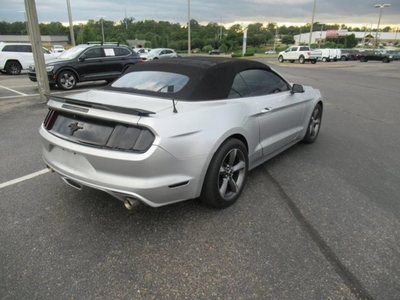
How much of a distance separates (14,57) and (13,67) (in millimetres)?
591

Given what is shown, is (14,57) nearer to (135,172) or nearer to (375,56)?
(135,172)

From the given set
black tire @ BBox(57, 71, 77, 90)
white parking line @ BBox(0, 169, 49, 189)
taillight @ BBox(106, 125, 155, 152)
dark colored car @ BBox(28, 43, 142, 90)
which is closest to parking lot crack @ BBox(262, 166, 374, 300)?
taillight @ BBox(106, 125, 155, 152)

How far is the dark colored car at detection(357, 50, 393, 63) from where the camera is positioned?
145ft

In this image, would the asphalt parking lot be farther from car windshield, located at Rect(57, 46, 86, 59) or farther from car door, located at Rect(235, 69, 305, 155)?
car windshield, located at Rect(57, 46, 86, 59)

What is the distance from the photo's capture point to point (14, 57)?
17047 millimetres

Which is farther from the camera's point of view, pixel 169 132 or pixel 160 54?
pixel 160 54

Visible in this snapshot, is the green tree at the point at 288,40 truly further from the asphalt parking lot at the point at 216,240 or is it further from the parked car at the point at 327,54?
the asphalt parking lot at the point at 216,240

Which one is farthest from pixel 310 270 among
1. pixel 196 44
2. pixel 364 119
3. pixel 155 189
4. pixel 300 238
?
pixel 196 44

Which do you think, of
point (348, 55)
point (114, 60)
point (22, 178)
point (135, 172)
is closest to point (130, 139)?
point (135, 172)

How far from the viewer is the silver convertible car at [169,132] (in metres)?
2.50

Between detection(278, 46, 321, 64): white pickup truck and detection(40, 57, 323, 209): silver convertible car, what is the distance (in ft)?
112

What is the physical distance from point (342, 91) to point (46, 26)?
402 ft

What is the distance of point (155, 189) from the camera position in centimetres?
252

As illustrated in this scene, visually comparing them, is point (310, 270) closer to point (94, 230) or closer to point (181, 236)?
point (181, 236)
